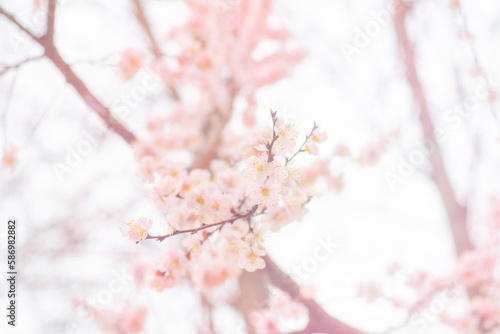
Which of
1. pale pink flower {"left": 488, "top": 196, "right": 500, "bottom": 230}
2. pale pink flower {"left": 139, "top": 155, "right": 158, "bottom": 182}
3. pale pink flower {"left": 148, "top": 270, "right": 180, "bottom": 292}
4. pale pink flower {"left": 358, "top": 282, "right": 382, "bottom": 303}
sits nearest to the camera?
pale pink flower {"left": 148, "top": 270, "right": 180, "bottom": 292}

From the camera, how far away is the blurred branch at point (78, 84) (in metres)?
1.83

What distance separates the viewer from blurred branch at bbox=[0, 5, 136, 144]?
1.83 meters

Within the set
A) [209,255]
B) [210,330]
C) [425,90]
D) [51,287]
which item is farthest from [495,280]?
[51,287]

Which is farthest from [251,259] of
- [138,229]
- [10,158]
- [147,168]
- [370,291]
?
[370,291]

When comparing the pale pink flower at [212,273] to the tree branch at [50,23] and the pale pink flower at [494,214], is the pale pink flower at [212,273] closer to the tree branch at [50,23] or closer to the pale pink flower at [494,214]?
the tree branch at [50,23]

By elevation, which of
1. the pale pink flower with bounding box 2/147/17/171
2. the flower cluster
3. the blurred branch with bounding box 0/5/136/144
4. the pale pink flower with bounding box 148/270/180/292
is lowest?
the flower cluster

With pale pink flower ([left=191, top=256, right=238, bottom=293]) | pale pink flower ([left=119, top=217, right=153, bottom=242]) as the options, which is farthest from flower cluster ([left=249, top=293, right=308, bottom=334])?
pale pink flower ([left=119, top=217, right=153, bottom=242])

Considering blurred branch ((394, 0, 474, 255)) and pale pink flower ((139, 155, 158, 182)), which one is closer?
pale pink flower ((139, 155, 158, 182))

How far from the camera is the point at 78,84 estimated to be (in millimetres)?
1970

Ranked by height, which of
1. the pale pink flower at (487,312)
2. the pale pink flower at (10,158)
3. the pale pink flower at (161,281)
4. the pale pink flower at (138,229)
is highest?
the pale pink flower at (10,158)

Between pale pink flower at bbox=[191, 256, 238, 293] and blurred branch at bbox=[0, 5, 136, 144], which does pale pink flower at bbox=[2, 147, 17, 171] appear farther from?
pale pink flower at bbox=[191, 256, 238, 293]

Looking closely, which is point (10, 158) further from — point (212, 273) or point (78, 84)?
point (212, 273)

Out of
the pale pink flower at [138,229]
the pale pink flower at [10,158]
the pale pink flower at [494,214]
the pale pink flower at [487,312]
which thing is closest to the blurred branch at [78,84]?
the pale pink flower at [10,158]

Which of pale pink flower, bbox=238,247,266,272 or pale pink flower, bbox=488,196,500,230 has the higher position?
pale pink flower, bbox=238,247,266,272
